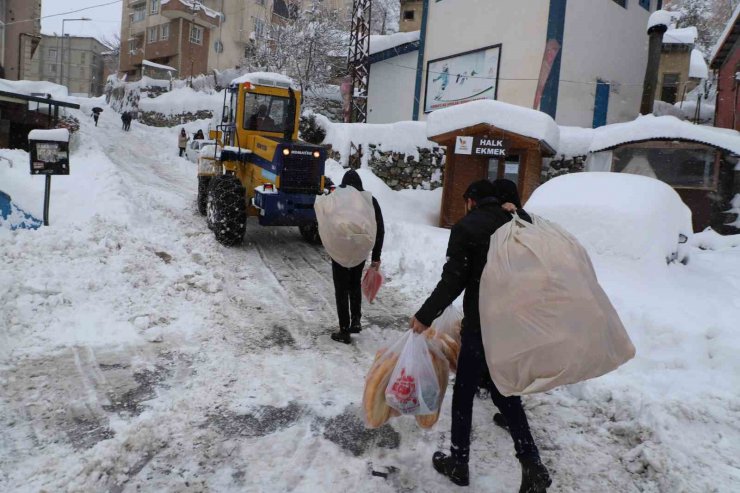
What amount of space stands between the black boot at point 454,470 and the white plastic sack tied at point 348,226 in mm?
2179

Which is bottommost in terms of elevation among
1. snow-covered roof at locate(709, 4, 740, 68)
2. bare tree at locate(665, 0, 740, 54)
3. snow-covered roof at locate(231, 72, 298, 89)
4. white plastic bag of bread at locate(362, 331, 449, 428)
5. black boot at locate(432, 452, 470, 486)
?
black boot at locate(432, 452, 470, 486)

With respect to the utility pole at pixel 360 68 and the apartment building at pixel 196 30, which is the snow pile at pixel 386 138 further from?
the apartment building at pixel 196 30

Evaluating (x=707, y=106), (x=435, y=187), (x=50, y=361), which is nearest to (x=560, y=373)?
(x=50, y=361)

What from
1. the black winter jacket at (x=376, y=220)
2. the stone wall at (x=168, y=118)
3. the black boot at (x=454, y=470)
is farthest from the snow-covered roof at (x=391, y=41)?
the black boot at (x=454, y=470)

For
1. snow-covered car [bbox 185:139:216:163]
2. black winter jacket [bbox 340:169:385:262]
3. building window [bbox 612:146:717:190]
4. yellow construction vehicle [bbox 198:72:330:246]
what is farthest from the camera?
snow-covered car [bbox 185:139:216:163]

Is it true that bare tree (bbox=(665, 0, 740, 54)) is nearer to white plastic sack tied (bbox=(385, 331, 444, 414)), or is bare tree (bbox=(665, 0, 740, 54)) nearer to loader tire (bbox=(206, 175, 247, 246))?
loader tire (bbox=(206, 175, 247, 246))

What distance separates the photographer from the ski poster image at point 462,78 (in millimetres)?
16266

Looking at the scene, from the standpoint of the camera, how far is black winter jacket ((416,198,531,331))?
2701mm

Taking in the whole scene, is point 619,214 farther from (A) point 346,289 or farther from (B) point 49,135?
(B) point 49,135

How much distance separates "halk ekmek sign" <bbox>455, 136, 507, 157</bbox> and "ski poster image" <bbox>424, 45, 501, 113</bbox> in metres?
5.86

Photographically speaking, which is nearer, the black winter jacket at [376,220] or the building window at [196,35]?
the black winter jacket at [376,220]

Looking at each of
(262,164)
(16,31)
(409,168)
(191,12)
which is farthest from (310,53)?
(262,164)

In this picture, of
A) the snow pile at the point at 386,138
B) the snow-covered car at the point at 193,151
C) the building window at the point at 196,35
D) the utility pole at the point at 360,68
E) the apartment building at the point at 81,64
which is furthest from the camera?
the apartment building at the point at 81,64

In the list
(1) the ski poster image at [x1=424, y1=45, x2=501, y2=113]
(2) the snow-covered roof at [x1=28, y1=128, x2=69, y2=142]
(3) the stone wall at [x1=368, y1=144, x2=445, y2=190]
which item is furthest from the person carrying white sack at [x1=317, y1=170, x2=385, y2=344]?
(1) the ski poster image at [x1=424, y1=45, x2=501, y2=113]
